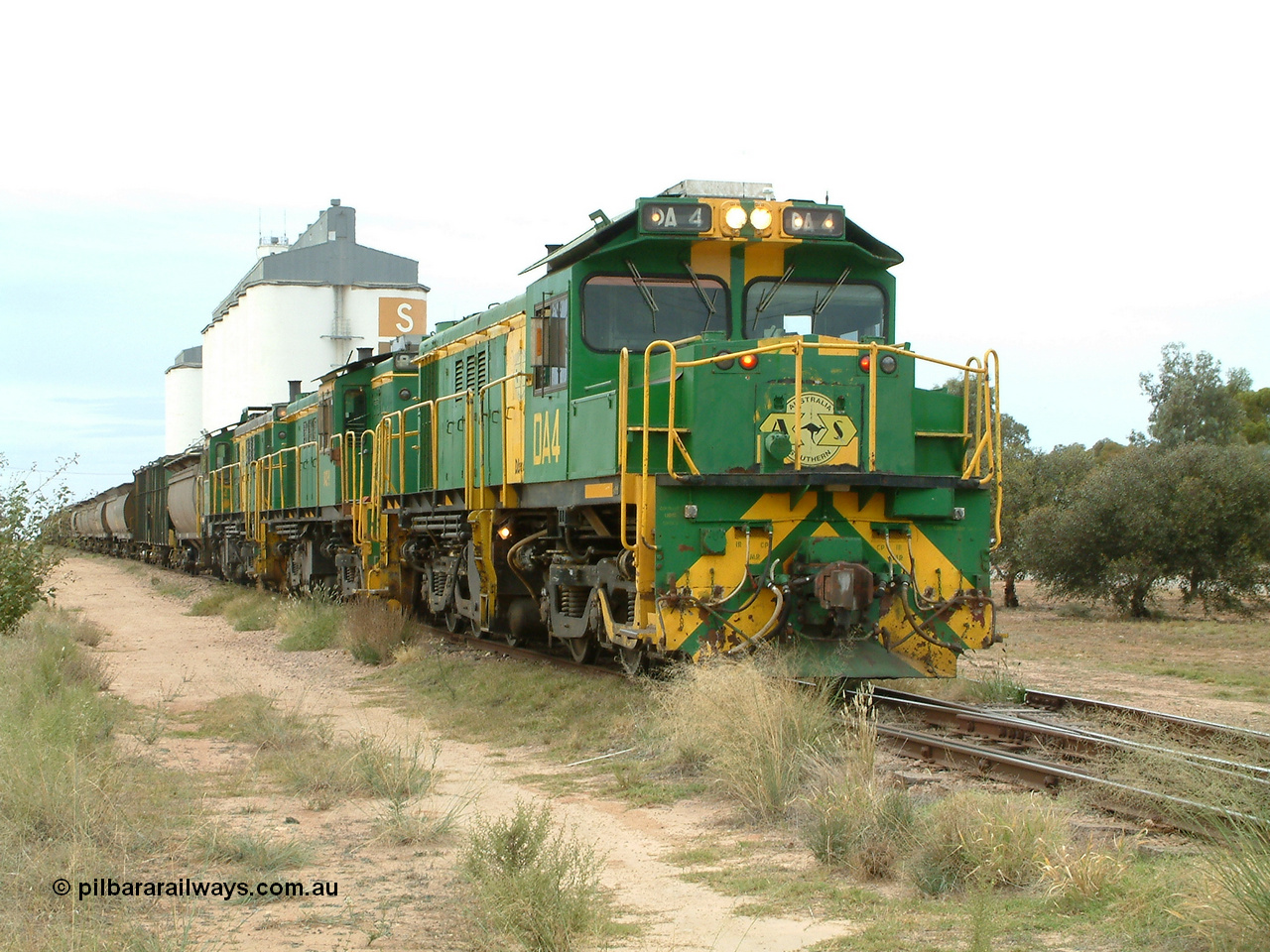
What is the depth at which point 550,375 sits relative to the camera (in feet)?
34.1

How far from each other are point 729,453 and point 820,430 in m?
0.69

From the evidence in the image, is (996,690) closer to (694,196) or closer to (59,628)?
(694,196)

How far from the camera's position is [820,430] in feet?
28.7

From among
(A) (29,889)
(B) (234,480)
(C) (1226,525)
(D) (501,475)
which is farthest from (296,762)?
(B) (234,480)

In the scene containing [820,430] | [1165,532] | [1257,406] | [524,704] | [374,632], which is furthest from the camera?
[1257,406]

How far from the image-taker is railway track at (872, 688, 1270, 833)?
5703mm

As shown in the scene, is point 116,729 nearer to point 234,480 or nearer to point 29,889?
point 29,889

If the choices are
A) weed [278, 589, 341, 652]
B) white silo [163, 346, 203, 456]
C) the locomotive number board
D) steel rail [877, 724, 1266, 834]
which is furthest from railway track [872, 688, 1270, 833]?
white silo [163, 346, 203, 456]

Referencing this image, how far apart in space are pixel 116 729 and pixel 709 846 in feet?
16.6

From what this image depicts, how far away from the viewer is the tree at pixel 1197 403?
5006 cm

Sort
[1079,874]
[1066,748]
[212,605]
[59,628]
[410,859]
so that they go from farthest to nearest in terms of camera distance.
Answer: [212,605] < [59,628] < [1066,748] < [410,859] < [1079,874]

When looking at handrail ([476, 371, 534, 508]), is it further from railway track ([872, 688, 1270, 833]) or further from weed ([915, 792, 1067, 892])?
weed ([915, 792, 1067, 892])

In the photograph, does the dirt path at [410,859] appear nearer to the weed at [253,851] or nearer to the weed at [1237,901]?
the weed at [253,851]

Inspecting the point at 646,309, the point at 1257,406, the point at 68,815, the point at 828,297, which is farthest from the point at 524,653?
the point at 1257,406
